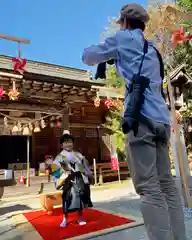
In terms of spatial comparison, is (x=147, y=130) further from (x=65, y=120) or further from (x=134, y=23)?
(x=65, y=120)

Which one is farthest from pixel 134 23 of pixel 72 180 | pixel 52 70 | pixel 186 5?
pixel 186 5

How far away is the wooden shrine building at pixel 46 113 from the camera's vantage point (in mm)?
8297

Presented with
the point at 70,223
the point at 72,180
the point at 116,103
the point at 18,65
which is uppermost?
the point at 18,65

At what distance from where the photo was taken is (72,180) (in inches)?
154

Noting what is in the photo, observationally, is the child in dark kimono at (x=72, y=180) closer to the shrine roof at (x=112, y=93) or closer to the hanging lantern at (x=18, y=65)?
the hanging lantern at (x=18, y=65)

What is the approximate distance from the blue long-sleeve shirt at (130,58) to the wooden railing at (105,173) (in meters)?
8.37

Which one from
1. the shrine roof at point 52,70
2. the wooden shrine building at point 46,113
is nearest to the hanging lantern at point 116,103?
the wooden shrine building at point 46,113

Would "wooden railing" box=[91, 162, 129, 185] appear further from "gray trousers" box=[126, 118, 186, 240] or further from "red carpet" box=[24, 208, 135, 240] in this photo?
"gray trousers" box=[126, 118, 186, 240]

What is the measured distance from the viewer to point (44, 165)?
9.79 metres

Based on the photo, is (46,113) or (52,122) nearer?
(46,113)

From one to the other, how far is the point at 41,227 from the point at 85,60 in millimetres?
2889

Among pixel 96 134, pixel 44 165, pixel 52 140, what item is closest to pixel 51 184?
pixel 44 165

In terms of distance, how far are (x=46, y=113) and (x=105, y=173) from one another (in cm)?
392

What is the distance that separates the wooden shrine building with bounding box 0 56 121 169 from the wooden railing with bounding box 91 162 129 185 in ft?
3.21
